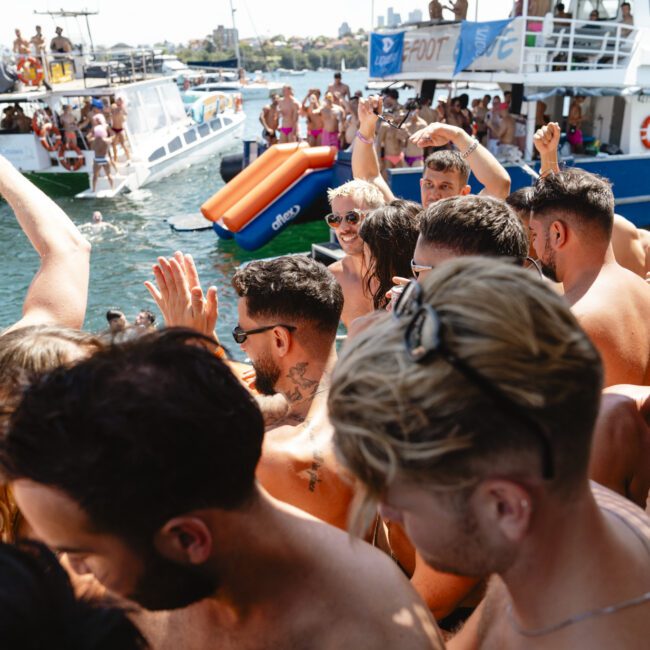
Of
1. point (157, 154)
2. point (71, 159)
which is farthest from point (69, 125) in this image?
point (157, 154)

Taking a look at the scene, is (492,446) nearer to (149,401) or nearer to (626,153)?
(149,401)

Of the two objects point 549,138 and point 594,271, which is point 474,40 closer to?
point 549,138

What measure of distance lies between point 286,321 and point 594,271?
124 cm

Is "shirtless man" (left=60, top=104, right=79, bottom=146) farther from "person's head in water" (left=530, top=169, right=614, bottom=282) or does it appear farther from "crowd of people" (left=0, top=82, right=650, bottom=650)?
"crowd of people" (left=0, top=82, right=650, bottom=650)

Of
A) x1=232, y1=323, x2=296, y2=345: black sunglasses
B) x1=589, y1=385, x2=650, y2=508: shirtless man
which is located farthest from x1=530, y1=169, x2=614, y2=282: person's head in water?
x1=232, y1=323, x2=296, y2=345: black sunglasses

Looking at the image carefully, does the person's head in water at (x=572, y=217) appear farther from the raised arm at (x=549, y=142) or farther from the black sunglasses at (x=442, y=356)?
the black sunglasses at (x=442, y=356)

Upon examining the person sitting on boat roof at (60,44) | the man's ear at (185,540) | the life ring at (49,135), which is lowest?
the life ring at (49,135)

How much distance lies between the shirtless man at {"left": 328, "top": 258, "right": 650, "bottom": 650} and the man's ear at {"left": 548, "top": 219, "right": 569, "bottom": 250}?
1.65 m

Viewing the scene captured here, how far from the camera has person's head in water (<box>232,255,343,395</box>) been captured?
7.15ft

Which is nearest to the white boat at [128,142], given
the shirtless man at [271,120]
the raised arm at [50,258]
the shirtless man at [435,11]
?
the shirtless man at [271,120]

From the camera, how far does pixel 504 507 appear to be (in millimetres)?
988

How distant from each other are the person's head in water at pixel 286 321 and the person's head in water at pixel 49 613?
129 cm

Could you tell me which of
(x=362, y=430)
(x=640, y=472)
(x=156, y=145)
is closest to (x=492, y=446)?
(x=362, y=430)

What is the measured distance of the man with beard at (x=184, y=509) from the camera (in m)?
1.03
